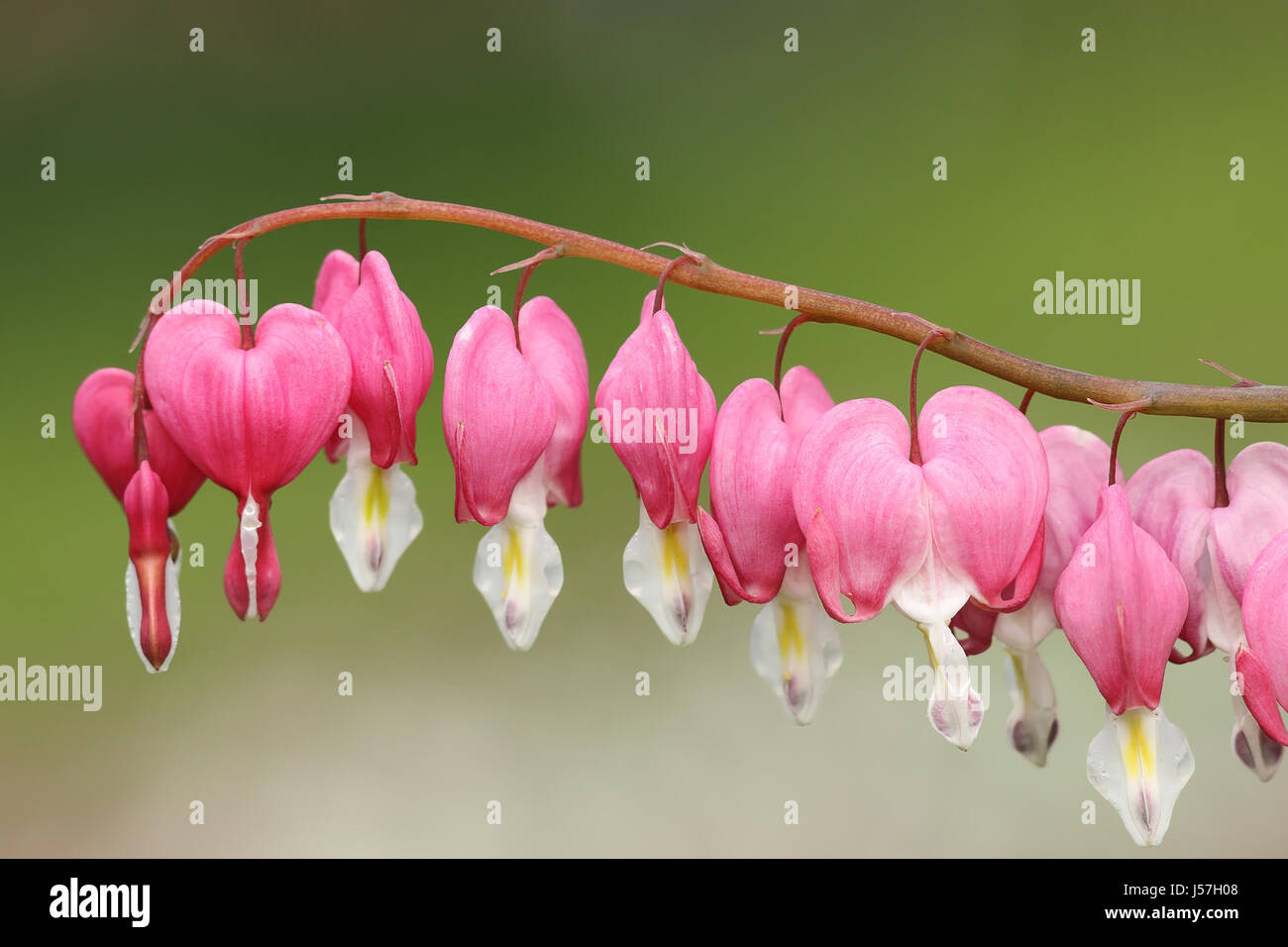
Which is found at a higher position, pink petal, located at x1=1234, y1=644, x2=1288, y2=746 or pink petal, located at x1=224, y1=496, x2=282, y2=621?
pink petal, located at x1=224, y1=496, x2=282, y2=621

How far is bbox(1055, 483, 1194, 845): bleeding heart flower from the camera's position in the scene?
0.77 meters

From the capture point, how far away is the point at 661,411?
80 centimetres

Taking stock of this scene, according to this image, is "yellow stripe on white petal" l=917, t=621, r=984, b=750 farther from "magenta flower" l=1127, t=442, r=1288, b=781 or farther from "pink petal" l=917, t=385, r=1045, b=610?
"magenta flower" l=1127, t=442, r=1288, b=781

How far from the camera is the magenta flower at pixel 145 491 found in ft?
2.74

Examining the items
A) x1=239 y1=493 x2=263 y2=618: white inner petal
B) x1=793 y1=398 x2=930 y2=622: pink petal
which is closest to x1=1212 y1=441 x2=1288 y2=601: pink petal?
x1=793 y1=398 x2=930 y2=622: pink petal

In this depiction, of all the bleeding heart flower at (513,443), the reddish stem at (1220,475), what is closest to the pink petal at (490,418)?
the bleeding heart flower at (513,443)

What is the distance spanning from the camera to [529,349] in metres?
0.89

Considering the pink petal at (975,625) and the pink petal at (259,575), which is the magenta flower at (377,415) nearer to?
the pink petal at (259,575)

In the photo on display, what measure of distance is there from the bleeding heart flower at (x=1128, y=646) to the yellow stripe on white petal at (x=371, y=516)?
0.47 m

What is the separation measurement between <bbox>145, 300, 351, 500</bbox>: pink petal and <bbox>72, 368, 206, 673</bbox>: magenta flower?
6cm

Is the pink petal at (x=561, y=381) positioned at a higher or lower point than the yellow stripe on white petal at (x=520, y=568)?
higher

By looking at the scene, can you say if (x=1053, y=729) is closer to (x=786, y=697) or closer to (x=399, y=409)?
(x=786, y=697)

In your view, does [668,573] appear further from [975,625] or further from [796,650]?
[975,625]

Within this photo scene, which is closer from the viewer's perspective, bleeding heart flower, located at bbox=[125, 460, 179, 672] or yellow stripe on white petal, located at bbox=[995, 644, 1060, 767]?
bleeding heart flower, located at bbox=[125, 460, 179, 672]
